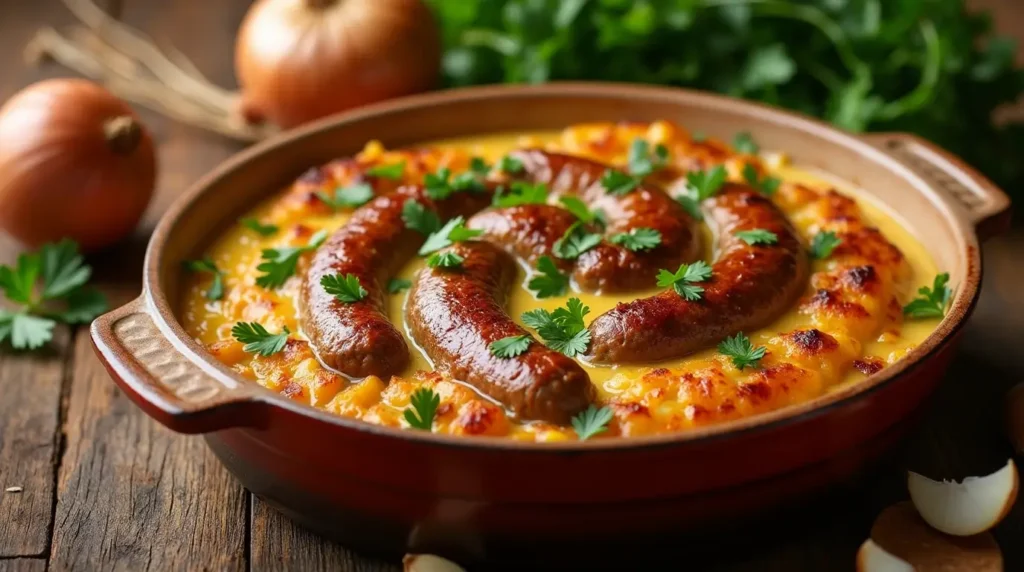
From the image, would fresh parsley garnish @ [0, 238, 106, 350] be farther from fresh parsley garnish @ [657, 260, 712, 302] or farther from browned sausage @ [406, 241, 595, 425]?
fresh parsley garnish @ [657, 260, 712, 302]

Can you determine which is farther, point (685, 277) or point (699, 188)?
point (699, 188)

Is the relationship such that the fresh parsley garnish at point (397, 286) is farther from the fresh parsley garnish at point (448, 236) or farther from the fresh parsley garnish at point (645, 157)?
the fresh parsley garnish at point (645, 157)

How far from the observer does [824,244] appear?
3.79 metres

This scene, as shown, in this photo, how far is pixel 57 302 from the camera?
4.46 metres

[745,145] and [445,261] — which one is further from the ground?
[445,261]

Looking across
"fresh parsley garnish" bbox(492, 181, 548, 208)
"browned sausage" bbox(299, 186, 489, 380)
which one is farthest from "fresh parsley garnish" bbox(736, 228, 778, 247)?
"browned sausage" bbox(299, 186, 489, 380)

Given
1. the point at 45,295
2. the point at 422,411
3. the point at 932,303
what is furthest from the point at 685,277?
the point at 45,295

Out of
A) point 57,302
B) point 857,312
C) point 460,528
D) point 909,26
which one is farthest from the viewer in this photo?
point 909,26

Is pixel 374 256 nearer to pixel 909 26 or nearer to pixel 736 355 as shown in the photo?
pixel 736 355

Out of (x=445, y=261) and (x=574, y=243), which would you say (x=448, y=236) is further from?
(x=574, y=243)

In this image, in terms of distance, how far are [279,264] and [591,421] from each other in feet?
4.00

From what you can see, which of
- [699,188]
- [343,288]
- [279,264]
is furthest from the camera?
[699,188]

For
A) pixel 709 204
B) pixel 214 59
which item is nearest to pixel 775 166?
pixel 709 204

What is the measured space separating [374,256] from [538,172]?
79 centimetres
